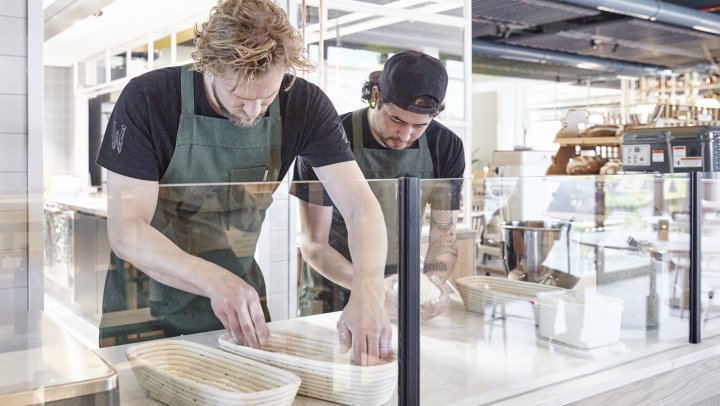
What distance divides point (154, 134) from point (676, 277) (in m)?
1.39

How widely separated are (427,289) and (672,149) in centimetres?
180

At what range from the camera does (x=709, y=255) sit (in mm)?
1991

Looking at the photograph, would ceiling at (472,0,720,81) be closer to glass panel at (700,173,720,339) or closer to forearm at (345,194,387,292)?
glass panel at (700,173,720,339)

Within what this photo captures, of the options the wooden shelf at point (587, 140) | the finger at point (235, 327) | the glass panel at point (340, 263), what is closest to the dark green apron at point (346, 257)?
the glass panel at point (340, 263)

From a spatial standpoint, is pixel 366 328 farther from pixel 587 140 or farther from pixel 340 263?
pixel 587 140

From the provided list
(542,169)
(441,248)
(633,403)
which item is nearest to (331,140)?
(441,248)

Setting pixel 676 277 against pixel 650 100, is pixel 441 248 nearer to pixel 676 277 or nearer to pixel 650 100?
pixel 676 277

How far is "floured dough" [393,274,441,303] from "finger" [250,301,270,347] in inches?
9.6

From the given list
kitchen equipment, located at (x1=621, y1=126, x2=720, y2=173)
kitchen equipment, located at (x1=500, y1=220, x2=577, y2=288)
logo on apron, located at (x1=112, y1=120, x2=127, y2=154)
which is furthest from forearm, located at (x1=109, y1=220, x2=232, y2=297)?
kitchen equipment, located at (x1=621, y1=126, x2=720, y2=173)

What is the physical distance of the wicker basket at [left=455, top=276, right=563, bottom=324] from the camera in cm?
151

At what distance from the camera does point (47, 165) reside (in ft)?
26.9

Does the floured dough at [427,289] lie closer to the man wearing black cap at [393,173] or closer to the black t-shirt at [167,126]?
the man wearing black cap at [393,173]

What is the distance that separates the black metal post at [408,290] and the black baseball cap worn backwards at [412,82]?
87 cm

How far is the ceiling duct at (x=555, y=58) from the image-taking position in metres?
8.27
